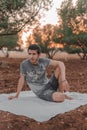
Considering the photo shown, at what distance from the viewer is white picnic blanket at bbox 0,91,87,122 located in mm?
7008

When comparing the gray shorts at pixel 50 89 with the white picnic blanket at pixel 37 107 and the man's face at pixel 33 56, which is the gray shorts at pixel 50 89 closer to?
the white picnic blanket at pixel 37 107

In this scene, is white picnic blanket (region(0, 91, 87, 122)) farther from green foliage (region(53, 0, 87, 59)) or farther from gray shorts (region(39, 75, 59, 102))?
green foliage (region(53, 0, 87, 59))

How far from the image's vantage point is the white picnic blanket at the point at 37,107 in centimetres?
701

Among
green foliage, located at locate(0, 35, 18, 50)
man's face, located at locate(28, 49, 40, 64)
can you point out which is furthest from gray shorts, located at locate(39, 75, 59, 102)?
green foliage, located at locate(0, 35, 18, 50)

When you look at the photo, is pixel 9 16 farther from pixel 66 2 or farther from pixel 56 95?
pixel 66 2

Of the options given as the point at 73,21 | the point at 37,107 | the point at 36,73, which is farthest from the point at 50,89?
the point at 73,21

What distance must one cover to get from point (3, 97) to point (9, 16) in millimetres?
13345

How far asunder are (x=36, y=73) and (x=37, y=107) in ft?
2.65

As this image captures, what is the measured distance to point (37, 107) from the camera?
7270 mm

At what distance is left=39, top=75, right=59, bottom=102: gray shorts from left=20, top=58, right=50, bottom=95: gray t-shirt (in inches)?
3.7

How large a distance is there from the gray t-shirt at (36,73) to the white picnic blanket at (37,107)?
0.30 metres

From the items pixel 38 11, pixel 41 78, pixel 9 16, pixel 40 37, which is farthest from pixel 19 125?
pixel 40 37

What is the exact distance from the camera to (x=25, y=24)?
917 inches

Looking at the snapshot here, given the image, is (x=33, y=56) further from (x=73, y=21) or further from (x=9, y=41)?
(x=9, y=41)
